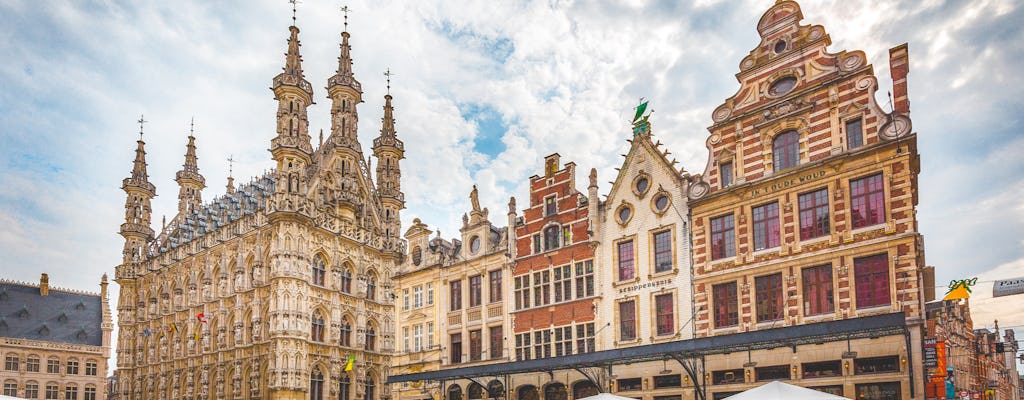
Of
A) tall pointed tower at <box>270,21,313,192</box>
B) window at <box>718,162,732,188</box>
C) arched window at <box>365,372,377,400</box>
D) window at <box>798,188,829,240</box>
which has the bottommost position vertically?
arched window at <box>365,372,377,400</box>

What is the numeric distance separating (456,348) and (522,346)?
535 centimetres

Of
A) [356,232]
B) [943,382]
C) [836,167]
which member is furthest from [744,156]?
[356,232]

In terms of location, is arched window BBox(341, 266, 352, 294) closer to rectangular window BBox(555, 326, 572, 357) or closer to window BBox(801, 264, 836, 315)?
rectangular window BBox(555, 326, 572, 357)

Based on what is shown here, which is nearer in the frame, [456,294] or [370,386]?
[456,294]

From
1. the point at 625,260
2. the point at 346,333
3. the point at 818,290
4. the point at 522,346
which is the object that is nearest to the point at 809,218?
the point at 818,290

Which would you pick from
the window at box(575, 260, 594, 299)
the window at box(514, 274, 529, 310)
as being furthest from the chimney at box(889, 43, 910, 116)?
the window at box(514, 274, 529, 310)

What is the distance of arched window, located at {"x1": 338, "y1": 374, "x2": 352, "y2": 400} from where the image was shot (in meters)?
50.5

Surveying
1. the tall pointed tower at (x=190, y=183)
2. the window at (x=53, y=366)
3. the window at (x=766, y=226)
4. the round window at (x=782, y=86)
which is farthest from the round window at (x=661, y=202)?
the window at (x=53, y=366)

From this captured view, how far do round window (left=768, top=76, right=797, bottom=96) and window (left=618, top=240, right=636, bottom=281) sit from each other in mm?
8879

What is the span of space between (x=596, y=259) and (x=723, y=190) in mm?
7092

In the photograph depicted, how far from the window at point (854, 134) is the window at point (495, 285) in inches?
737

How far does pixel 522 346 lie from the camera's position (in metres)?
38.9

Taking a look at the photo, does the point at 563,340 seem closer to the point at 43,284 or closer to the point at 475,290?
the point at 475,290

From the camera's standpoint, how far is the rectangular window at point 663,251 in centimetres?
3416
